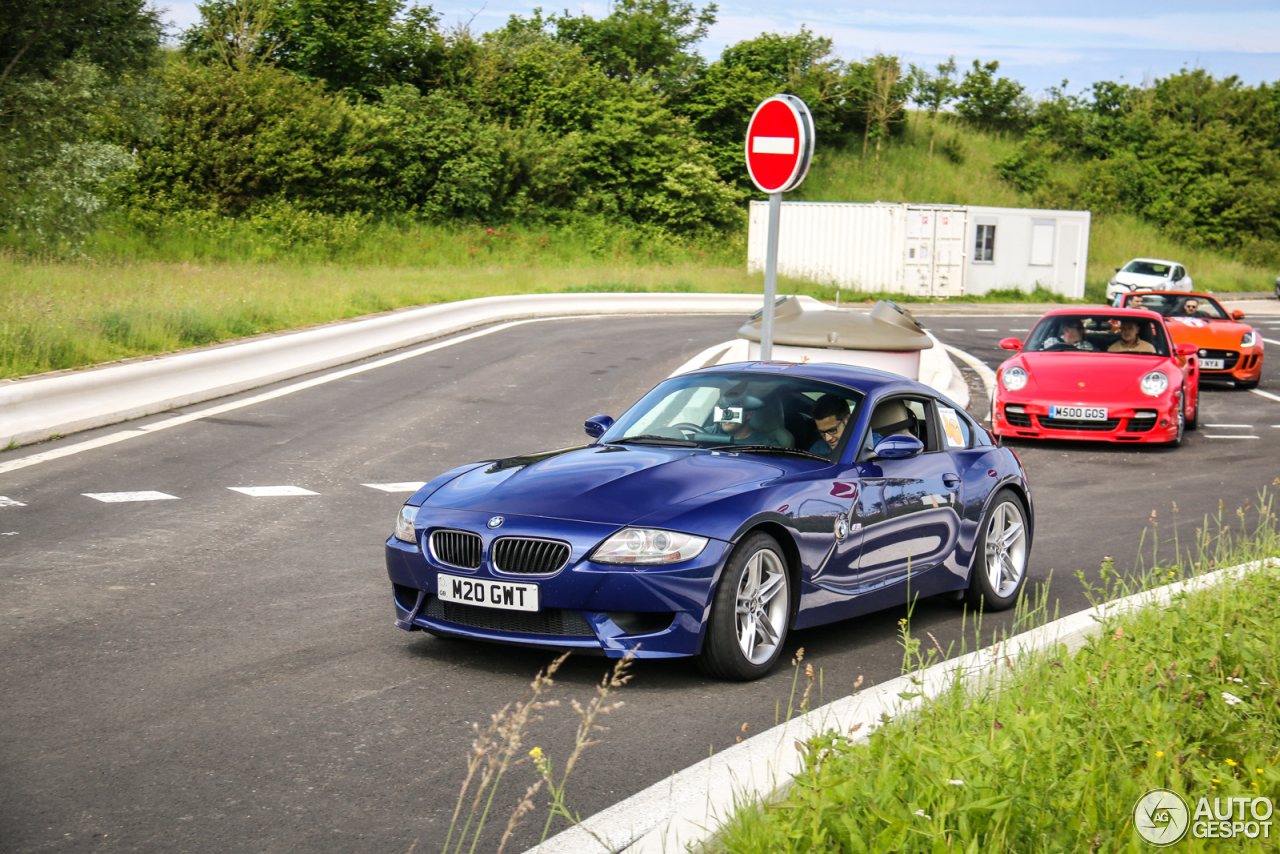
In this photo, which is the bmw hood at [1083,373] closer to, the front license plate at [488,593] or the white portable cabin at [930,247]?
the front license plate at [488,593]

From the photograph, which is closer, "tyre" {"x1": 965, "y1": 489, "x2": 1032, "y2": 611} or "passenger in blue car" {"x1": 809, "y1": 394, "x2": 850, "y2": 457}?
"passenger in blue car" {"x1": 809, "y1": 394, "x2": 850, "y2": 457}

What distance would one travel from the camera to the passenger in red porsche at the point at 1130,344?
14922mm

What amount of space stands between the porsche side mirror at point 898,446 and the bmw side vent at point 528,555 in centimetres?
175

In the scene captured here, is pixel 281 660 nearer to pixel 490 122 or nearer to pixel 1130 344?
pixel 1130 344

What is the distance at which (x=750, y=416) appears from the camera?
21.3 ft

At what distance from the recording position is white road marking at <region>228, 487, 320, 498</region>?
9.59 m

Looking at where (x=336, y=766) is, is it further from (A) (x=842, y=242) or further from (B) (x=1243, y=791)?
(A) (x=842, y=242)

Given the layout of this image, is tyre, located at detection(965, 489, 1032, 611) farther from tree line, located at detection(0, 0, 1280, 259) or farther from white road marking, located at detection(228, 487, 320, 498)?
tree line, located at detection(0, 0, 1280, 259)

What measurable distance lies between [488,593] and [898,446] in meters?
2.13

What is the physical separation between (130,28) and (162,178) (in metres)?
15.0

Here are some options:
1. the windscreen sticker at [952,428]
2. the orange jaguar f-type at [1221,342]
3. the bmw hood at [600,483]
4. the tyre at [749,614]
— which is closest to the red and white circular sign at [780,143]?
the windscreen sticker at [952,428]

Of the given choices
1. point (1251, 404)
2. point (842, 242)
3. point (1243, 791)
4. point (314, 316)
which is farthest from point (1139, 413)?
point (842, 242)

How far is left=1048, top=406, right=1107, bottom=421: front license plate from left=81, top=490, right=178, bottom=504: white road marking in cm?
912

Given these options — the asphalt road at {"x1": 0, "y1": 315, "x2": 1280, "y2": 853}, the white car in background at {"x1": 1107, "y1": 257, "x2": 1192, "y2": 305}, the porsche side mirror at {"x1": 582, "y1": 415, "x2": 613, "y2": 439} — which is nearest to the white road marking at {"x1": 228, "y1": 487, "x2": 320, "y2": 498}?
the asphalt road at {"x1": 0, "y1": 315, "x2": 1280, "y2": 853}
